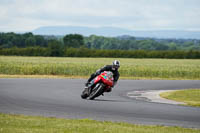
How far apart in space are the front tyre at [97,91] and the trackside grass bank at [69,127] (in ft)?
20.3

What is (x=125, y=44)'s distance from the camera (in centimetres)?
17500

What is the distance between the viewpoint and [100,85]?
20031mm

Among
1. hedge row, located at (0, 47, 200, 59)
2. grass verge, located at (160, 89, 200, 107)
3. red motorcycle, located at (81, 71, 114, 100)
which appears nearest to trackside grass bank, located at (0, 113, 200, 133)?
red motorcycle, located at (81, 71, 114, 100)

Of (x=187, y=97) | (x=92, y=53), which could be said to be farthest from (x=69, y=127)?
(x=92, y=53)

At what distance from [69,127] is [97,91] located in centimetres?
786

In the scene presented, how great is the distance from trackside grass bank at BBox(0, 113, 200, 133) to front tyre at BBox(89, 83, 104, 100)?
243 inches

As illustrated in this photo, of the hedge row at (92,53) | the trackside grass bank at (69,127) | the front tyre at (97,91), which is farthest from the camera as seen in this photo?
the hedge row at (92,53)

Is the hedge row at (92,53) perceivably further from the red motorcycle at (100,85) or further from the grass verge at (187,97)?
the red motorcycle at (100,85)

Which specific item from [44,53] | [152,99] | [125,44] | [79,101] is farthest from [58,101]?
[125,44]

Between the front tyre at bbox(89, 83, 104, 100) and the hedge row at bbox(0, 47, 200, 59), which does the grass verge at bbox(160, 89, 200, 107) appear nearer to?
the front tyre at bbox(89, 83, 104, 100)

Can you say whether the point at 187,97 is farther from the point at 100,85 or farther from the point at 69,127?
the point at 69,127

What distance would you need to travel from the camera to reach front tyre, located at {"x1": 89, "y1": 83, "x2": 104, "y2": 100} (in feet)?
65.8

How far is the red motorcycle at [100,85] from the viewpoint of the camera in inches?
776

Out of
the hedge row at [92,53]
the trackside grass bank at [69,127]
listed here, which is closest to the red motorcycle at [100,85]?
the trackside grass bank at [69,127]
